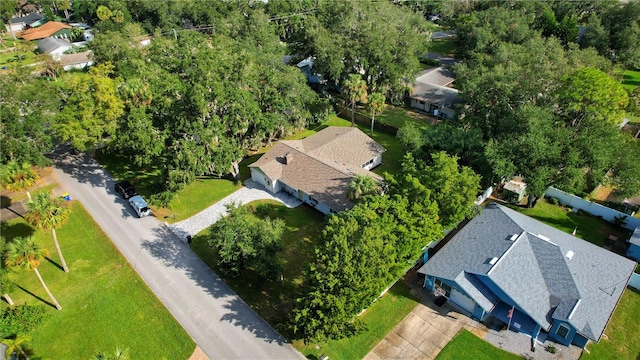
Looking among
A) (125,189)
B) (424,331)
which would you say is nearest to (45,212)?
(125,189)

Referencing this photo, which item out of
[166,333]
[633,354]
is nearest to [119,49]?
[166,333]

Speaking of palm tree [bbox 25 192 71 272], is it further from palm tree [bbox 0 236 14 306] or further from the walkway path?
the walkway path

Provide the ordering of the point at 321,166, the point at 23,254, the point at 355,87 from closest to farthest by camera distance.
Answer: the point at 23,254
the point at 321,166
the point at 355,87

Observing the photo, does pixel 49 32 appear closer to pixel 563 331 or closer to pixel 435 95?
pixel 435 95

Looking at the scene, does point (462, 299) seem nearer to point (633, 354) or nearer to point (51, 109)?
point (633, 354)

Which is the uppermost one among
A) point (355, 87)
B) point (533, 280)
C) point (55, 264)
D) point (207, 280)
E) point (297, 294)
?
point (355, 87)

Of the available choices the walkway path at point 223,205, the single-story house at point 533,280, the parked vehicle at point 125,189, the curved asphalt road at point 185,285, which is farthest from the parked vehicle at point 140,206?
the single-story house at point 533,280
